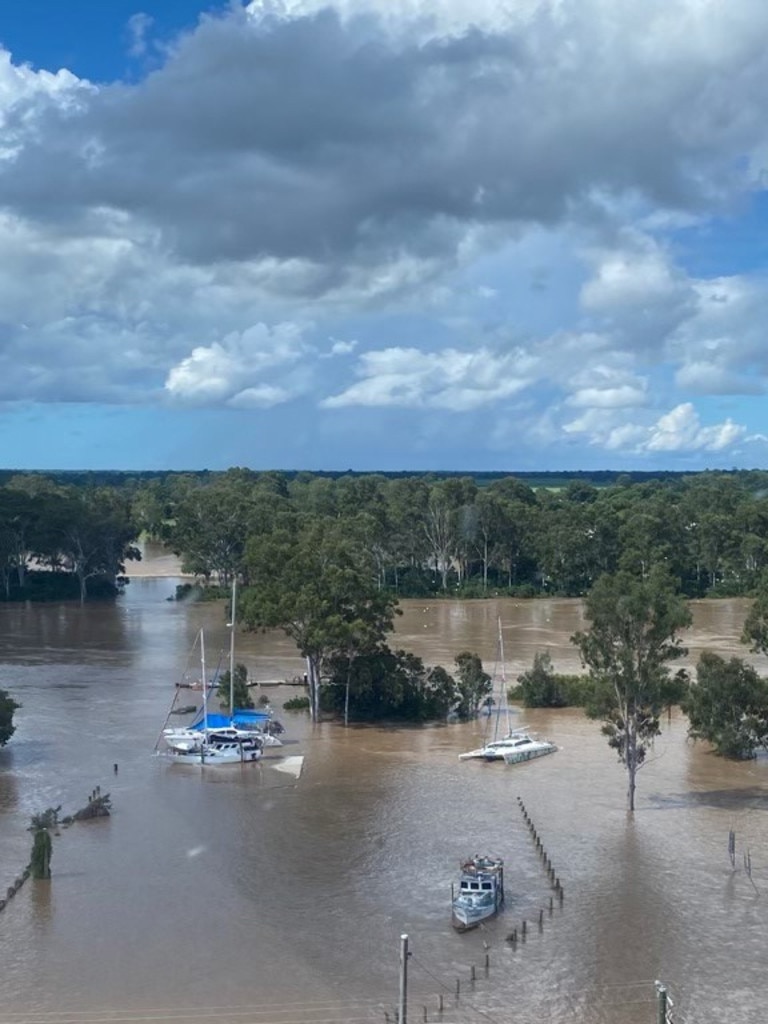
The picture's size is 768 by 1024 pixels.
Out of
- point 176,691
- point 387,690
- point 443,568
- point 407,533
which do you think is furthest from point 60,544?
point 387,690

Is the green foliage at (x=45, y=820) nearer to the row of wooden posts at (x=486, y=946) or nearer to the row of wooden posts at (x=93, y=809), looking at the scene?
the row of wooden posts at (x=93, y=809)

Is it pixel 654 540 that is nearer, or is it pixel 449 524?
pixel 654 540

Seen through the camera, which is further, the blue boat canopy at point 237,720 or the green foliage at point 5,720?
the blue boat canopy at point 237,720

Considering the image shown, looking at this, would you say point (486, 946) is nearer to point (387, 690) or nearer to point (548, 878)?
point (548, 878)

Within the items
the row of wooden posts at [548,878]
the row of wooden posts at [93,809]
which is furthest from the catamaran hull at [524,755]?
the row of wooden posts at [93,809]

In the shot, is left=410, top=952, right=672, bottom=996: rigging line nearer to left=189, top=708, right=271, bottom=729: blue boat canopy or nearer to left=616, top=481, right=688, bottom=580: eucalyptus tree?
left=189, top=708, right=271, bottom=729: blue boat canopy

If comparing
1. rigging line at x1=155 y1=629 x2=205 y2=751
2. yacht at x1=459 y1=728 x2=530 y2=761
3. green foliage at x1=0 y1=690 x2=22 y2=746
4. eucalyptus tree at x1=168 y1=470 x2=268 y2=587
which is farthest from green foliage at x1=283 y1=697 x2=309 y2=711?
eucalyptus tree at x1=168 y1=470 x2=268 y2=587
